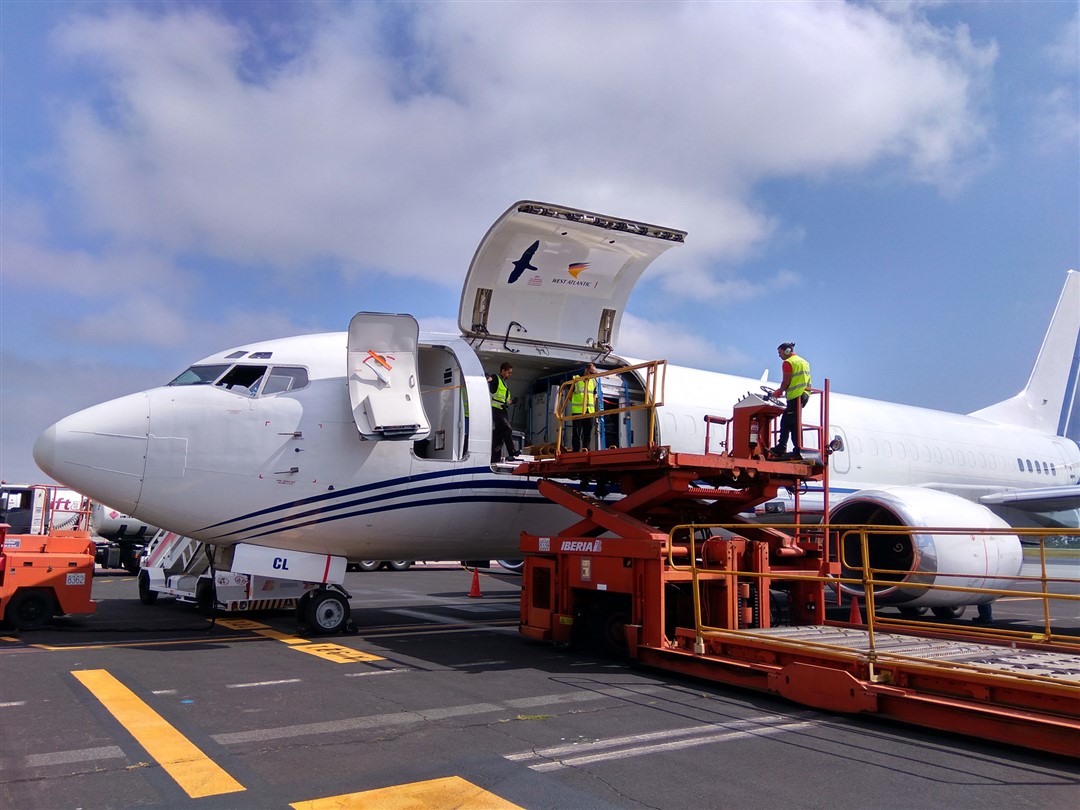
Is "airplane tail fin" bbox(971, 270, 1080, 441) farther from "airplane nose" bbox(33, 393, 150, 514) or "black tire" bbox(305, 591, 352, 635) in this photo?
"airplane nose" bbox(33, 393, 150, 514)

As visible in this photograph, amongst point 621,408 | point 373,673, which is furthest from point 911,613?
point 373,673

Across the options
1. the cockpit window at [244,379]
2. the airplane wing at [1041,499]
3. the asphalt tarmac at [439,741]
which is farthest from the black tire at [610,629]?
the airplane wing at [1041,499]

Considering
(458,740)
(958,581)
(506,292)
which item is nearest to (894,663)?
(458,740)

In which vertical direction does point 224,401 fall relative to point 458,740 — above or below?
above

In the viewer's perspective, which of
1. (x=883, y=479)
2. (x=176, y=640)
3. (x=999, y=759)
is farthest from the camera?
(x=883, y=479)

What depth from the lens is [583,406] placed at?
36.8 feet

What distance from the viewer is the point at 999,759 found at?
5809 millimetres

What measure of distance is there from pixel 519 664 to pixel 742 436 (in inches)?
149

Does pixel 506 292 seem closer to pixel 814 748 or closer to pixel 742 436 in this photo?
pixel 742 436

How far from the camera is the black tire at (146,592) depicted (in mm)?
15127

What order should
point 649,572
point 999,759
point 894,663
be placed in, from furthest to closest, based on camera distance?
point 649,572, point 894,663, point 999,759

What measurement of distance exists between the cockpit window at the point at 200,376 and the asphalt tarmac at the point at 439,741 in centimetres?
318

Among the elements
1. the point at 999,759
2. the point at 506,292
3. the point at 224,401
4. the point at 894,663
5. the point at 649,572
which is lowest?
the point at 999,759

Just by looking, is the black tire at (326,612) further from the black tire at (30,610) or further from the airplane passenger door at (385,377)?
the black tire at (30,610)
